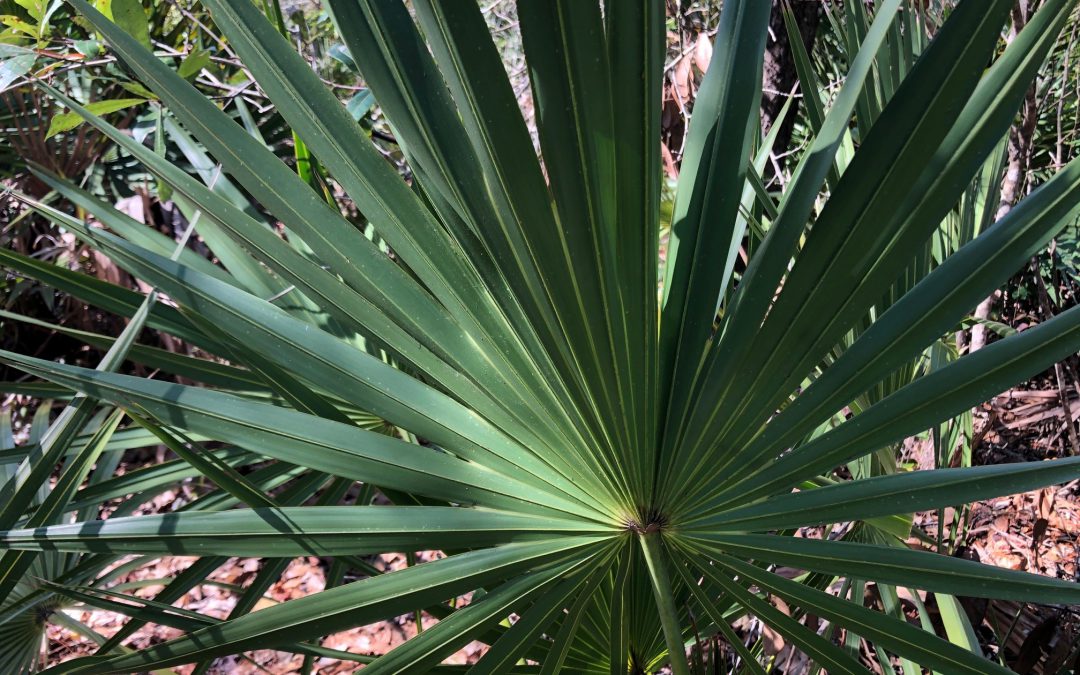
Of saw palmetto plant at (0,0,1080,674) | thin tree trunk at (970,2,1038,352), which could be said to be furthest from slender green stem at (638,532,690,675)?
thin tree trunk at (970,2,1038,352)

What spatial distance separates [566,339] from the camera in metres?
0.79

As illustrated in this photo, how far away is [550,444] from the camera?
2.81ft

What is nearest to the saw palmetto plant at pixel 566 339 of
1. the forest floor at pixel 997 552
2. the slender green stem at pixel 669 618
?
the slender green stem at pixel 669 618

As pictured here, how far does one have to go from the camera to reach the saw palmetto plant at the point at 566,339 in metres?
0.63

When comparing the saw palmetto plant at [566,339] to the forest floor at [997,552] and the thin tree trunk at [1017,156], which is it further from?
the thin tree trunk at [1017,156]

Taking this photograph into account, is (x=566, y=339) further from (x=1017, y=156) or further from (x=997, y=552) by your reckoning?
(x=997, y=552)

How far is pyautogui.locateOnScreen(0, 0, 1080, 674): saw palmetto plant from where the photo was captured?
627 mm

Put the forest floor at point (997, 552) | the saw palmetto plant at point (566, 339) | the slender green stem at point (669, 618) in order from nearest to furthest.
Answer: the saw palmetto plant at point (566, 339), the slender green stem at point (669, 618), the forest floor at point (997, 552)

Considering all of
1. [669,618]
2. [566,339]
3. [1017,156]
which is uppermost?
[1017,156]

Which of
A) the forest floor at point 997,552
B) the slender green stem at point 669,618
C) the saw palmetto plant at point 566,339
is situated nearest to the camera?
the saw palmetto plant at point 566,339

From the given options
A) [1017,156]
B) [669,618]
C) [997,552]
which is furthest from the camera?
[997,552]

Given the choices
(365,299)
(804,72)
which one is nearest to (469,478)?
(365,299)

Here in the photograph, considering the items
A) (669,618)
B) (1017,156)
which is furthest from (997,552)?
→ (669,618)

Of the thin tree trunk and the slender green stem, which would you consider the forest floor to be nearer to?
the thin tree trunk
